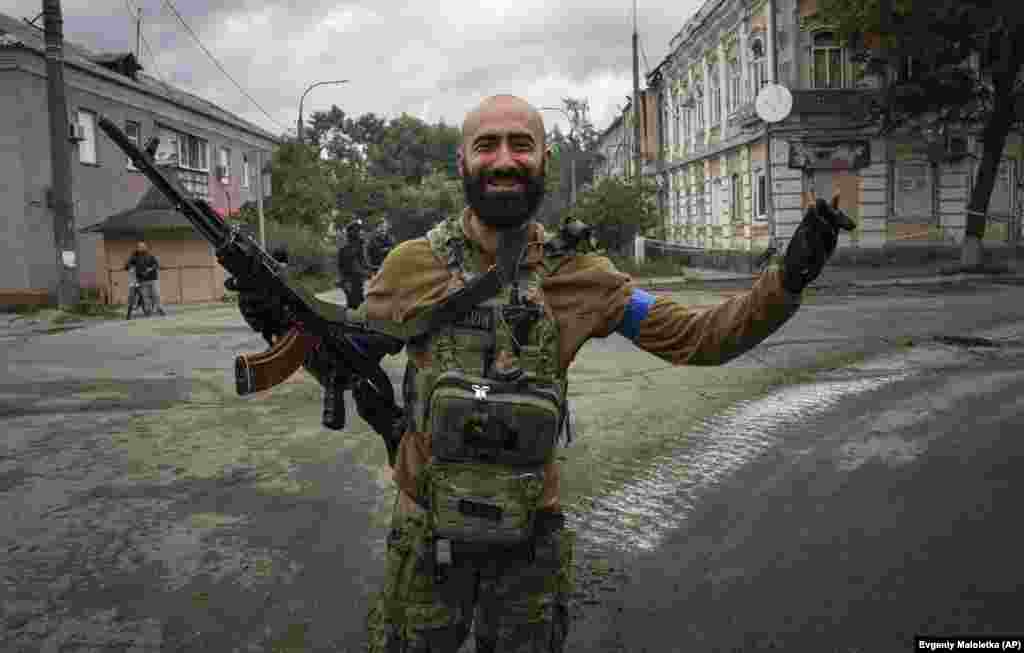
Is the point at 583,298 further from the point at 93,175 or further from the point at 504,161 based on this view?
the point at 93,175

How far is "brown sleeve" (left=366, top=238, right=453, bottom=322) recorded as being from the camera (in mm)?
2475

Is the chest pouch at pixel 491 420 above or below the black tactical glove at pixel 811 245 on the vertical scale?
below

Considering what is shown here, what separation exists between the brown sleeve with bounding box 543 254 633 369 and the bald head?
0.35m

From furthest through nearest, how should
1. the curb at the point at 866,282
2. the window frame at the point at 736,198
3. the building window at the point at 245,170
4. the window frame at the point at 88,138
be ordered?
the building window at the point at 245,170 → the window frame at the point at 736,198 → the window frame at the point at 88,138 → the curb at the point at 866,282

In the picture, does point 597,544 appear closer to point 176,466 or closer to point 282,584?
point 282,584

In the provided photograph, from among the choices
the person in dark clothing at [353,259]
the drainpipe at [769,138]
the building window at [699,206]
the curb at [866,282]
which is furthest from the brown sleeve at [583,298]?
the building window at [699,206]

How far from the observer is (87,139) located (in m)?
26.7

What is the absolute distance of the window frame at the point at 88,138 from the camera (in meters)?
26.1

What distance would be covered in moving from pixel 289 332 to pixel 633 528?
2729 mm

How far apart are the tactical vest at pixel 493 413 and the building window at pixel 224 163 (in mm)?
36717

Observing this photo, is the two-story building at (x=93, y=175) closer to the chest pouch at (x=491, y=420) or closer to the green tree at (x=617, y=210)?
the green tree at (x=617, y=210)

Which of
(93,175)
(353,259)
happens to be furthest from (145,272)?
(93,175)

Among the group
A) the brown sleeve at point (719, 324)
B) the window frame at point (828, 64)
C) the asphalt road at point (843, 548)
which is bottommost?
the asphalt road at point (843, 548)

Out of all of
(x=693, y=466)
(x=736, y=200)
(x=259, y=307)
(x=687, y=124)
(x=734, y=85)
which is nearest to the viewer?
(x=259, y=307)
